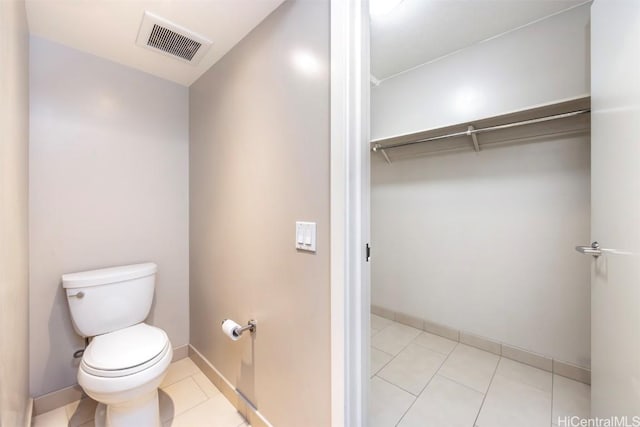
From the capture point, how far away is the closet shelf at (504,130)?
1464mm

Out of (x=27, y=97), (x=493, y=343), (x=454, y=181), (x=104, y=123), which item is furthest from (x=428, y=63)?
(x=27, y=97)

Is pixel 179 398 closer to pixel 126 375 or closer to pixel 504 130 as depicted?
pixel 126 375

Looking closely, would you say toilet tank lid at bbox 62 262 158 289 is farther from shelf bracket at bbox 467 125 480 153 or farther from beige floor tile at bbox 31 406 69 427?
shelf bracket at bbox 467 125 480 153

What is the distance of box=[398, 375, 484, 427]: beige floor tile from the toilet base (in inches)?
48.4

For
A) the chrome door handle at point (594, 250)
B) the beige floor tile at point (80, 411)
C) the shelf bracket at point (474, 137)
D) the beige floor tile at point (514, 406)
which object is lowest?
the beige floor tile at point (80, 411)

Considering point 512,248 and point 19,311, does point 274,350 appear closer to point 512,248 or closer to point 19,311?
point 19,311

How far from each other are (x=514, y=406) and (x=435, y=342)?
672 mm

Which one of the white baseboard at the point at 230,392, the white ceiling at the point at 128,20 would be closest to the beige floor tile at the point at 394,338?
the white baseboard at the point at 230,392

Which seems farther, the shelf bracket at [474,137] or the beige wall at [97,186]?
the shelf bracket at [474,137]

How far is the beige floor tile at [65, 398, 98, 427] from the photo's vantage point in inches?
51.6

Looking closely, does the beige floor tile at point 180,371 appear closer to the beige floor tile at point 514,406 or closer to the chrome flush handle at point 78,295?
the chrome flush handle at point 78,295

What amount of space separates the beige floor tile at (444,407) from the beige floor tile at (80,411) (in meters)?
1.69

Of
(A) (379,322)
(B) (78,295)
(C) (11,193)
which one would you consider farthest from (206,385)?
(A) (379,322)

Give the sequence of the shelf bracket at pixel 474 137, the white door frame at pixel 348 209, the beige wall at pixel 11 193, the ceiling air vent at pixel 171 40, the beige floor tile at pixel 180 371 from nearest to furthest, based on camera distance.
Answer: the beige wall at pixel 11 193 → the white door frame at pixel 348 209 → the ceiling air vent at pixel 171 40 → the beige floor tile at pixel 180 371 → the shelf bracket at pixel 474 137
